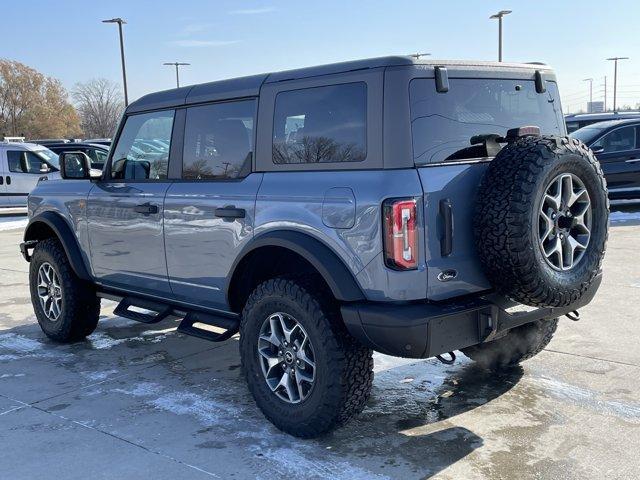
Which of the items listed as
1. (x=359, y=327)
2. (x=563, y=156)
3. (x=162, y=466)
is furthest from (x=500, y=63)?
(x=162, y=466)

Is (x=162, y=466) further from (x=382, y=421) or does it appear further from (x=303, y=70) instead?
(x=303, y=70)

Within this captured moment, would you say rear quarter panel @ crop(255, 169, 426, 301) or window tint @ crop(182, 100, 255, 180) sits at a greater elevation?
window tint @ crop(182, 100, 255, 180)

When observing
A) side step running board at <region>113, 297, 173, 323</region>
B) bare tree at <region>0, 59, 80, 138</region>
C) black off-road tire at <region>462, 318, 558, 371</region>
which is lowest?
black off-road tire at <region>462, 318, 558, 371</region>

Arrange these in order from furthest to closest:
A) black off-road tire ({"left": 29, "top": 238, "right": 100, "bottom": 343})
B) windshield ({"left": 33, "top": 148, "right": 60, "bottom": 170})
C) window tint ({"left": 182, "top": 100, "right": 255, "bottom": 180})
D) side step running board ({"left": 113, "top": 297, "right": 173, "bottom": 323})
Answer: windshield ({"left": 33, "top": 148, "right": 60, "bottom": 170})
black off-road tire ({"left": 29, "top": 238, "right": 100, "bottom": 343})
side step running board ({"left": 113, "top": 297, "right": 173, "bottom": 323})
window tint ({"left": 182, "top": 100, "right": 255, "bottom": 180})

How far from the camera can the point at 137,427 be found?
395cm

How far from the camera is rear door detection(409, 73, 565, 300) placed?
3289 mm

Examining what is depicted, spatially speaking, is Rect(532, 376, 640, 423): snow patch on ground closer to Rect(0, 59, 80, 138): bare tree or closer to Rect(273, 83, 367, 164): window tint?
Rect(273, 83, 367, 164): window tint

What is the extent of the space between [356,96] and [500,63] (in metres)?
0.94

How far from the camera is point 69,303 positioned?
5.53 meters

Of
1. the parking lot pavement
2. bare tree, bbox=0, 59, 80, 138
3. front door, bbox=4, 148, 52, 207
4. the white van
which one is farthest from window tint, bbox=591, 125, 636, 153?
bare tree, bbox=0, 59, 80, 138

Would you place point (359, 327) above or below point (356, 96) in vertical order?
below

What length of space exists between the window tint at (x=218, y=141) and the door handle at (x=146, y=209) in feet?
0.97

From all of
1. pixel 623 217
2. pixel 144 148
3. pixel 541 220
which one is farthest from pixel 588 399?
pixel 623 217

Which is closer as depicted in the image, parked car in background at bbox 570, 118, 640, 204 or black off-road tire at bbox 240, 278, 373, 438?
black off-road tire at bbox 240, 278, 373, 438
